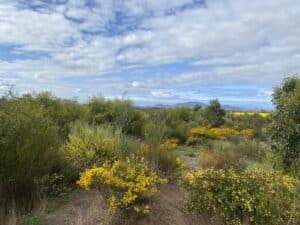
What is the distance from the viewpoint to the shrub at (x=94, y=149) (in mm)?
9028

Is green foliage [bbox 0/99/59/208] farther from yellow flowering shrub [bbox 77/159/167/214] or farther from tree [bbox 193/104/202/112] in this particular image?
tree [bbox 193/104/202/112]

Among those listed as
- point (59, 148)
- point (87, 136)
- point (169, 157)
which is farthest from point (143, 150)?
point (59, 148)

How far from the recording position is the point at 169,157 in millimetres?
9523

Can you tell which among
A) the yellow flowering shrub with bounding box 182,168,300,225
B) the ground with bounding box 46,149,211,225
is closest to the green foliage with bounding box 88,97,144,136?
the ground with bounding box 46,149,211,225

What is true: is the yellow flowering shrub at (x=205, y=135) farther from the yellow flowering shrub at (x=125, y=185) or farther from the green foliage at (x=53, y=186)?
the yellow flowering shrub at (x=125, y=185)

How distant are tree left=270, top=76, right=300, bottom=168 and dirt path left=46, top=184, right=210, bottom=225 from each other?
2.79 m

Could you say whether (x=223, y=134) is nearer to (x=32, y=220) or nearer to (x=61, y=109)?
(x=61, y=109)

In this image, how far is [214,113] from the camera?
1086 inches

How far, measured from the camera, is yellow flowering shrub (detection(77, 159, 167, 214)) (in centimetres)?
651

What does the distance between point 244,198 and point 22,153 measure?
404 centimetres

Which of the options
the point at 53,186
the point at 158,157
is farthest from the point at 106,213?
the point at 158,157

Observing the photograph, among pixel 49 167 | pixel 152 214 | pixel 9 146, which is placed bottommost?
pixel 152 214

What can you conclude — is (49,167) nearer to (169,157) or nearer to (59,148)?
(59,148)

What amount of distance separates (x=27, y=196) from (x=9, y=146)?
3.47 feet
